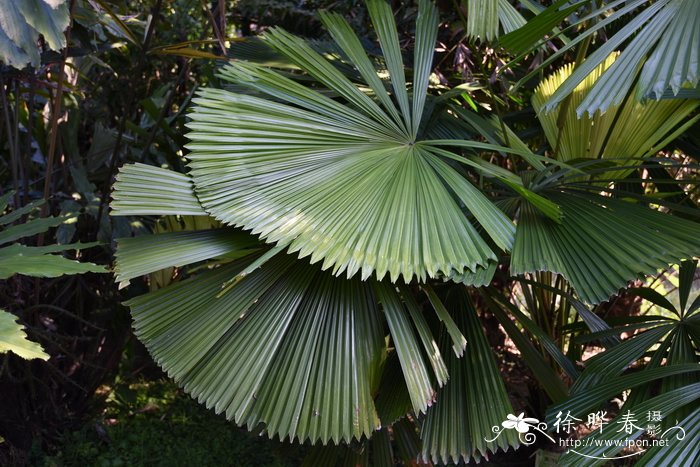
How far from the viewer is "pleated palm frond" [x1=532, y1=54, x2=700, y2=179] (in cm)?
195

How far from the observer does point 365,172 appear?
5.45 ft

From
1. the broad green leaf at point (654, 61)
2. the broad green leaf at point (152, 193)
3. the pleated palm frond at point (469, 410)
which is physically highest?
the broad green leaf at point (654, 61)

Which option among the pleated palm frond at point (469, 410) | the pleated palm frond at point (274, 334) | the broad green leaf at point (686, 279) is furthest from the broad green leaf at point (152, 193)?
the broad green leaf at point (686, 279)

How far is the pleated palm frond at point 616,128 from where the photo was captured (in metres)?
1.95

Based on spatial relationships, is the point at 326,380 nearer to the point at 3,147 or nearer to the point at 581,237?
the point at 581,237

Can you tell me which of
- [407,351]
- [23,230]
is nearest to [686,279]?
[407,351]

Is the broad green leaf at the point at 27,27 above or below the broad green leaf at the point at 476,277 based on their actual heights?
above

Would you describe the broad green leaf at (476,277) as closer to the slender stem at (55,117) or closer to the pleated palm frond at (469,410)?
the pleated palm frond at (469,410)

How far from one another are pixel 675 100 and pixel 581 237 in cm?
69

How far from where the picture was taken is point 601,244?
5.13ft

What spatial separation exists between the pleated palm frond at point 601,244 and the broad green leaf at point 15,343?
3.39 feet

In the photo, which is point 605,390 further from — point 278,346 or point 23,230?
point 23,230

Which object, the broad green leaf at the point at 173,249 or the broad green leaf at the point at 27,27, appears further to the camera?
the broad green leaf at the point at 173,249

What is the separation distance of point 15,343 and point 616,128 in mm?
1825
